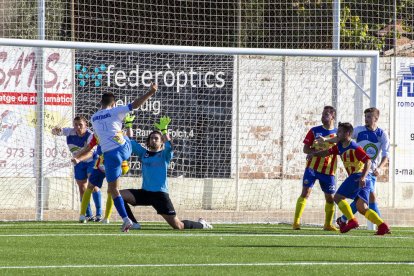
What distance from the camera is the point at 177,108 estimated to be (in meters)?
21.4

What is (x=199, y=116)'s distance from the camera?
69.6ft

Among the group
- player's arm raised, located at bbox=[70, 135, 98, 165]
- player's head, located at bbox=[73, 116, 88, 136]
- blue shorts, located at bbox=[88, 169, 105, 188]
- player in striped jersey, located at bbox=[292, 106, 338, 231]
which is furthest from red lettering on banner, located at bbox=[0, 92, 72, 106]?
player in striped jersey, located at bbox=[292, 106, 338, 231]

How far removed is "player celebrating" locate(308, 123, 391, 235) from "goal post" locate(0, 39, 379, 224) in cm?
401

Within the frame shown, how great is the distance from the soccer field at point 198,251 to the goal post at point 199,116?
393 centimetres

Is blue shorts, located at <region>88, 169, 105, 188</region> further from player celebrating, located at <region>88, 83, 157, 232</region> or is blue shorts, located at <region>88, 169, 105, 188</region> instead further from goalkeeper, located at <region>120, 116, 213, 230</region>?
player celebrating, located at <region>88, 83, 157, 232</region>

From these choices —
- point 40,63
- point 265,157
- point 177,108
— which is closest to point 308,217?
point 265,157

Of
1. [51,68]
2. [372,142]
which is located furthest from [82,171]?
[372,142]

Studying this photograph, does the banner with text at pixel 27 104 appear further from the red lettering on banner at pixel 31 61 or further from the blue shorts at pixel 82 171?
the blue shorts at pixel 82 171

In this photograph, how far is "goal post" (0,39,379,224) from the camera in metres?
20.3

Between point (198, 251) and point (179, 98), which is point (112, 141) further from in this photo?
point (179, 98)

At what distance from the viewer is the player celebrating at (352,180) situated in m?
15.9

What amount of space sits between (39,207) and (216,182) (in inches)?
164

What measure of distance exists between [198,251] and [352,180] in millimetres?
4056

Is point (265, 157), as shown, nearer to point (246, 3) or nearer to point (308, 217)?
point (308, 217)
